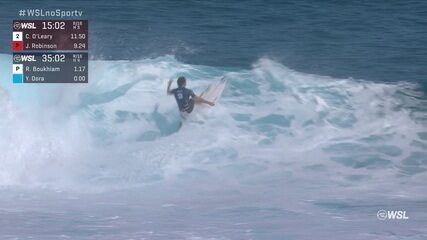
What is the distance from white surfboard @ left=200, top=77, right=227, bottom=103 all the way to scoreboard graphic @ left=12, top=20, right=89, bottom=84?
180 cm

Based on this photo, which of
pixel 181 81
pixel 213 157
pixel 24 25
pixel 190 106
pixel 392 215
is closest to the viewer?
pixel 392 215

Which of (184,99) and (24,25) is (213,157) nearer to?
(184,99)

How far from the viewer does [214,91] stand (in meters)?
9.51

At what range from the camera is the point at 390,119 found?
9562 millimetres

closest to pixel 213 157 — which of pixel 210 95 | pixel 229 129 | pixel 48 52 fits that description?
pixel 229 129

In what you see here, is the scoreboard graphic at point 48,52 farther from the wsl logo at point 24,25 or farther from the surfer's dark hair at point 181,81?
the surfer's dark hair at point 181,81

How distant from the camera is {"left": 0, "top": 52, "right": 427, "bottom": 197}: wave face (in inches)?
308

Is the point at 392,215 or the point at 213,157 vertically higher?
the point at 213,157

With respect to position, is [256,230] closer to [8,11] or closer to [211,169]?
[211,169]

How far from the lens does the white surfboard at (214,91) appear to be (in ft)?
30.3

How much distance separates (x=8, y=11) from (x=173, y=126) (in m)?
2.20

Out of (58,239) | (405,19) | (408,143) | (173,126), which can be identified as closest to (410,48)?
(405,19)

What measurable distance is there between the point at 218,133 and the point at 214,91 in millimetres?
648

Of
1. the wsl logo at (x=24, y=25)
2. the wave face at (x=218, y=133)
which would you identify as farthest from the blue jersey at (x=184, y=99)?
the wsl logo at (x=24, y=25)
